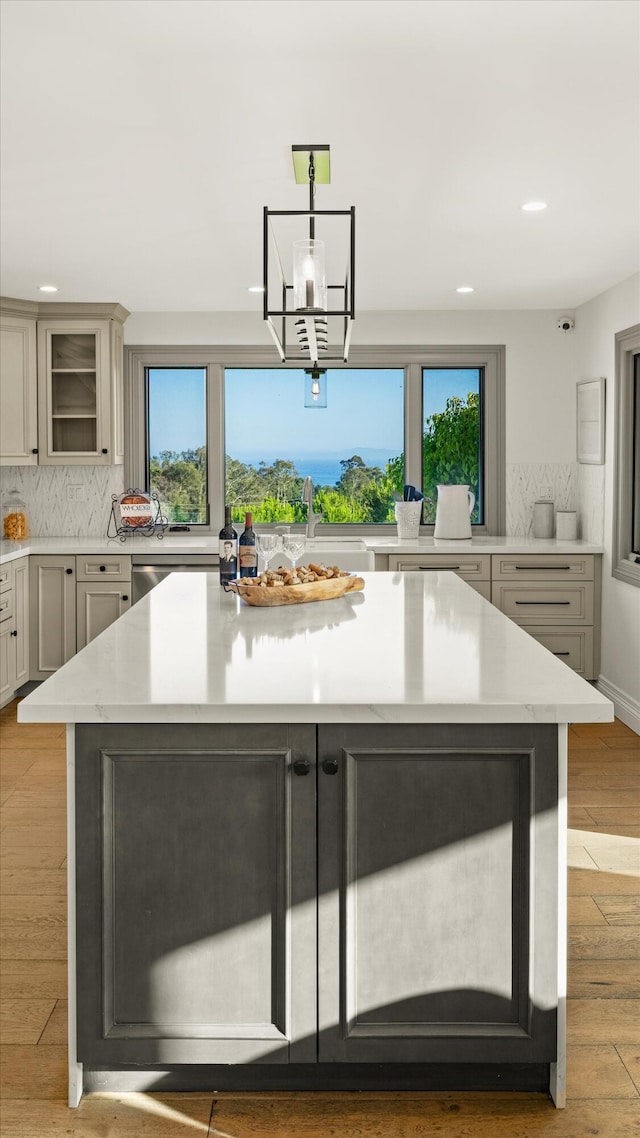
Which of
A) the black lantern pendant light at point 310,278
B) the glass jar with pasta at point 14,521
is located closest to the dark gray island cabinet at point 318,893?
the black lantern pendant light at point 310,278

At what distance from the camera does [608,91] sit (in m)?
2.67

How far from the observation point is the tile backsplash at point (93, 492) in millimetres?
6324

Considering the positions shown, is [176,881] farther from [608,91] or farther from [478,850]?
[608,91]

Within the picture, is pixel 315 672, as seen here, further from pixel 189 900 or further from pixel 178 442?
pixel 178 442

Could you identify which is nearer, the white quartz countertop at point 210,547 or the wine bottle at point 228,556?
the wine bottle at point 228,556

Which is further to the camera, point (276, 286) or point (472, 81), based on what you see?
point (276, 286)

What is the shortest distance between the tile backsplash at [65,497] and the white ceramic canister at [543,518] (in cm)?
267

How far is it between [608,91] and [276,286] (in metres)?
2.57

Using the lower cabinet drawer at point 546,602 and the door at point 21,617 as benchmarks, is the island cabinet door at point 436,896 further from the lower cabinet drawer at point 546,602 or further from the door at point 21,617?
the door at point 21,617

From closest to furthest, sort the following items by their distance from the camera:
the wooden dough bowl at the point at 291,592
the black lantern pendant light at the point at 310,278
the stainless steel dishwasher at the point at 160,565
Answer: the black lantern pendant light at the point at 310,278
the wooden dough bowl at the point at 291,592
the stainless steel dishwasher at the point at 160,565

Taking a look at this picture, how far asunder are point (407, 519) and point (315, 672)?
160 inches

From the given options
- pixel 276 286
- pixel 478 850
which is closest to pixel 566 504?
pixel 276 286

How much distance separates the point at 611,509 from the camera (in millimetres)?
5512

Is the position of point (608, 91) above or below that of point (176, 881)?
above
